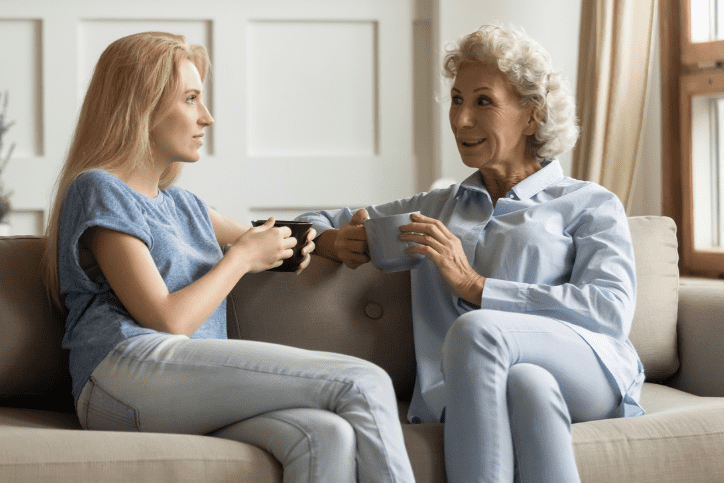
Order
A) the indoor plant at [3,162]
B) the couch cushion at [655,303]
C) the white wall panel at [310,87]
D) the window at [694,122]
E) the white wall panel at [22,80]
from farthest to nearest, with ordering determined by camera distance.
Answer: the white wall panel at [310,87]
the white wall panel at [22,80]
the indoor plant at [3,162]
the window at [694,122]
the couch cushion at [655,303]

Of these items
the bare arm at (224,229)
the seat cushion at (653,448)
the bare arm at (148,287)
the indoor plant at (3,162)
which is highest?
the indoor plant at (3,162)

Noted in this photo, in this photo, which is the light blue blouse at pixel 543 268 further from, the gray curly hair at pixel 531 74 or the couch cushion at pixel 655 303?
the couch cushion at pixel 655 303

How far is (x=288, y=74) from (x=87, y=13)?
0.76m

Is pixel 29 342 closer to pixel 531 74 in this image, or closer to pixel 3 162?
pixel 531 74

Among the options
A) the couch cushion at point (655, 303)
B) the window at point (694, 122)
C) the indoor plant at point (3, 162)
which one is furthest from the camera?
the indoor plant at point (3, 162)

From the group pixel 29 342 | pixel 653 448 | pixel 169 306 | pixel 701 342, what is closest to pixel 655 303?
pixel 701 342

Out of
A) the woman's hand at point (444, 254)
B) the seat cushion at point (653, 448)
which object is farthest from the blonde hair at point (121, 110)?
the seat cushion at point (653, 448)

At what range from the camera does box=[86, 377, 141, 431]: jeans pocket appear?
1.16m

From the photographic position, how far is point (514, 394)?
1.18 meters

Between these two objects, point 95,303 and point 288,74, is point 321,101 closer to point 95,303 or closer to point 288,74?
point 288,74

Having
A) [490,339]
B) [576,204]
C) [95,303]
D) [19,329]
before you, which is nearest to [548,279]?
[576,204]

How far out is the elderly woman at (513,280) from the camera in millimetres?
1161

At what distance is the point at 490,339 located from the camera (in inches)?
47.5

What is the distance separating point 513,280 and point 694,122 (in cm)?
147
